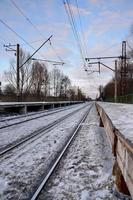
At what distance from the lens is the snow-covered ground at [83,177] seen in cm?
416

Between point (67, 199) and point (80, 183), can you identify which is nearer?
point (67, 199)

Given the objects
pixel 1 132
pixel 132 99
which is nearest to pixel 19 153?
pixel 1 132

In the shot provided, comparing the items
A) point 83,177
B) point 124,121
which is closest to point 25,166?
point 83,177

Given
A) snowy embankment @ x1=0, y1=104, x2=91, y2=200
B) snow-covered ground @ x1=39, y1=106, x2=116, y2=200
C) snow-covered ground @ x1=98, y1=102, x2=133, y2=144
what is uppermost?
snow-covered ground @ x1=98, y1=102, x2=133, y2=144

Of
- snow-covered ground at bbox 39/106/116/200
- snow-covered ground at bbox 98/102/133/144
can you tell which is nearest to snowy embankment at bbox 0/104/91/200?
snow-covered ground at bbox 39/106/116/200

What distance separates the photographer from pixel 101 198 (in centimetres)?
403

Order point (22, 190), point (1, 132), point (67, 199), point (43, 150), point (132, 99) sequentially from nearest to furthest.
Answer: point (67, 199) < point (22, 190) < point (43, 150) < point (1, 132) < point (132, 99)

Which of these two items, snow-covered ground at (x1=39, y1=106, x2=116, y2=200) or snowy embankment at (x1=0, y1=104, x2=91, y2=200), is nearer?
snow-covered ground at (x1=39, y1=106, x2=116, y2=200)

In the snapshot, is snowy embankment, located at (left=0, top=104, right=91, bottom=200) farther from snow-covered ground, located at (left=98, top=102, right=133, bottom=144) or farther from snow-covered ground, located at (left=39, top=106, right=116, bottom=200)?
snow-covered ground, located at (left=98, top=102, right=133, bottom=144)

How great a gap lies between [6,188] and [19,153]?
101 inches

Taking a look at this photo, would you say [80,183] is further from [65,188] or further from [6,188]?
[6,188]

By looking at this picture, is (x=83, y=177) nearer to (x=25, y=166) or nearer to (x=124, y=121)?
(x=25, y=166)

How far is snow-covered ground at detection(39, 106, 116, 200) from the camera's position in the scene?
164 inches

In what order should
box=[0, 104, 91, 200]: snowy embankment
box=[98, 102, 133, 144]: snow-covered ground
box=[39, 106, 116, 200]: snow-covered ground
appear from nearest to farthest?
box=[39, 106, 116, 200]: snow-covered ground, box=[0, 104, 91, 200]: snowy embankment, box=[98, 102, 133, 144]: snow-covered ground
